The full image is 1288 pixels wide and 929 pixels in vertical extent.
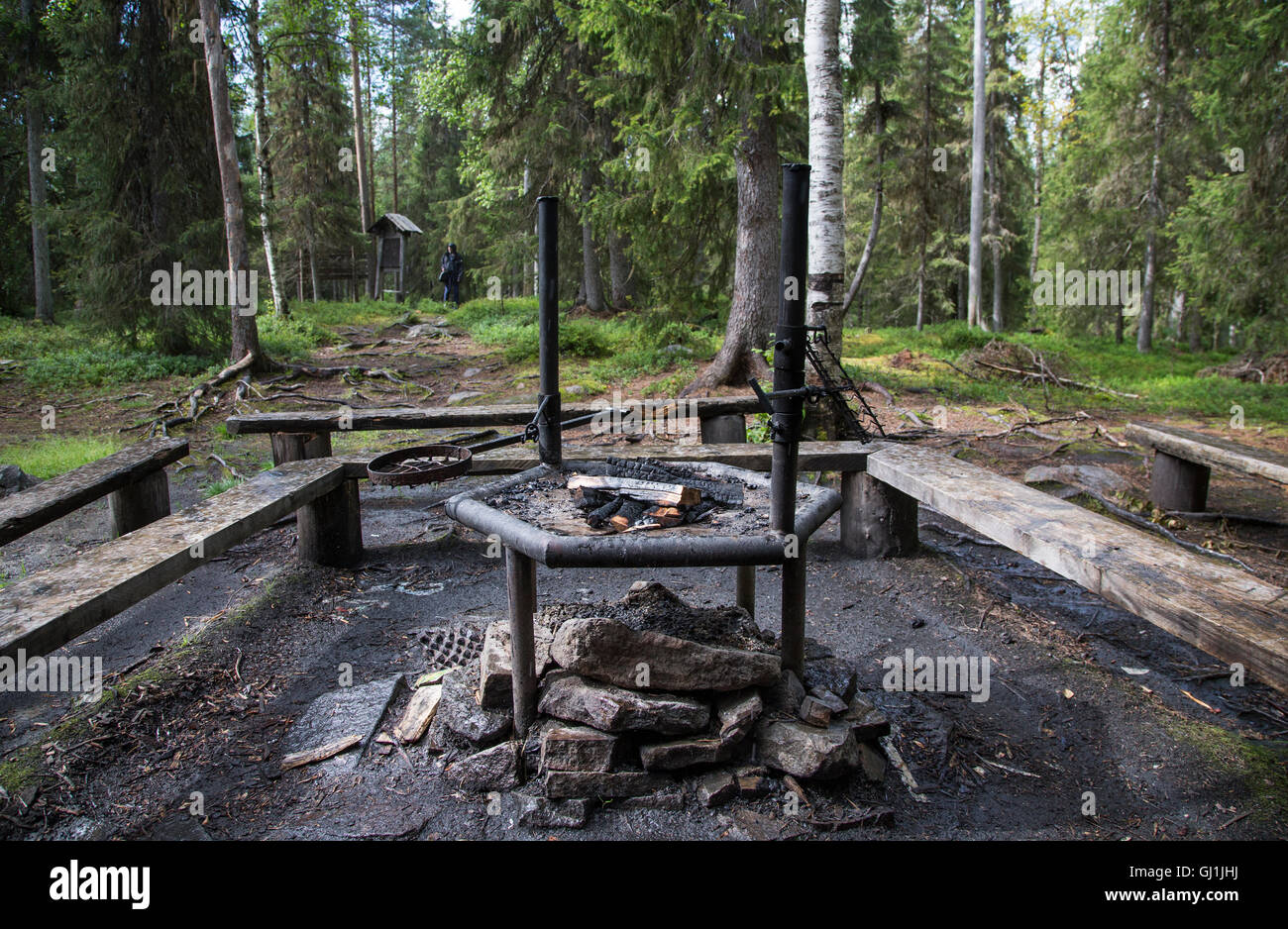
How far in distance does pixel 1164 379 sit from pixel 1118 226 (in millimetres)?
6530

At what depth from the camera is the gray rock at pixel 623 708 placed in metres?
2.75

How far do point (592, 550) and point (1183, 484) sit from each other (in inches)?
232

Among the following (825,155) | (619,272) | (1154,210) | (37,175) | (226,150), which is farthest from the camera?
(619,272)

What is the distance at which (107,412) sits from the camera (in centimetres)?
1052

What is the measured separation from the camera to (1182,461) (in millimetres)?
6254

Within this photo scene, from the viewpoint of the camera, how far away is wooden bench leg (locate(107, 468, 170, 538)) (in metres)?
5.30

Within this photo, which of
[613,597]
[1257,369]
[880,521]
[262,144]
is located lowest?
[613,597]

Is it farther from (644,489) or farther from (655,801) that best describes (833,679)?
(644,489)

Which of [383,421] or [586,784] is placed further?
[383,421]

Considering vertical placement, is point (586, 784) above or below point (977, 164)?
below

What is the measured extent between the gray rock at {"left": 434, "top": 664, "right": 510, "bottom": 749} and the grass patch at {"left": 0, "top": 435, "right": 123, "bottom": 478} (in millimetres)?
6059

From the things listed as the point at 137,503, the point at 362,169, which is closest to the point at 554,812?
the point at 137,503

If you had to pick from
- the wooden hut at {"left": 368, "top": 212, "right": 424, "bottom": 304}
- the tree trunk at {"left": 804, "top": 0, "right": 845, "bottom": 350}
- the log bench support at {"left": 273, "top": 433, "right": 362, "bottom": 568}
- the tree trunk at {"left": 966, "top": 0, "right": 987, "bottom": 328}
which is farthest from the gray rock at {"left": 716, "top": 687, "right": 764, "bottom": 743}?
the wooden hut at {"left": 368, "top": 212, "right": 424, "bottom": 304}
